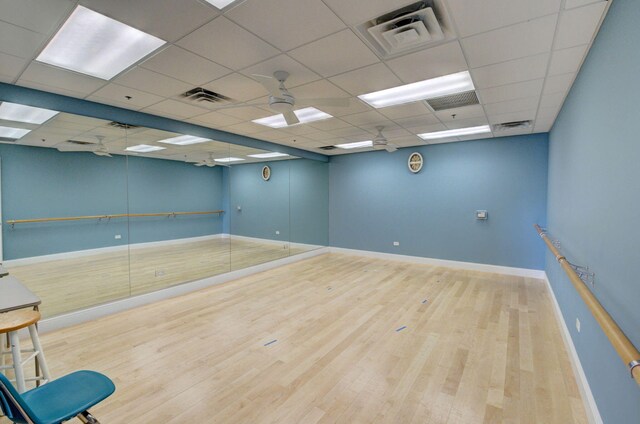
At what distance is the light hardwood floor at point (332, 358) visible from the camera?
2.09 m

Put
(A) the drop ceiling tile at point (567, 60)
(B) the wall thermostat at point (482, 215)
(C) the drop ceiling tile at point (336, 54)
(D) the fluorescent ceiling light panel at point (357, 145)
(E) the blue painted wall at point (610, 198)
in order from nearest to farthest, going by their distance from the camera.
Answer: (E) the blue painted wall at point (610, 198)
(C) the drop ceiling tile at point (336, 54)
(A) the drop ceiling tile at point (567, 60)
(B) the wall thermostat at point (482, 215)
(D) the fluorescent ceiling light panel at point (357, 145)

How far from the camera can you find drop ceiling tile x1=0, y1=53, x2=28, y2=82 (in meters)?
2.50

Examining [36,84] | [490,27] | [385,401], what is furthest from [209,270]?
[490,27]

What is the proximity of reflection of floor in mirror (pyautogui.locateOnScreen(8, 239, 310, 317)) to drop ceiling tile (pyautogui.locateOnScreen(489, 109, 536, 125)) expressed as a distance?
5.25 meters

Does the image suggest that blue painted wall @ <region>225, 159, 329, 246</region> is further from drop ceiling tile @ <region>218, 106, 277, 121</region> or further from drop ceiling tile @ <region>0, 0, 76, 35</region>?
drop ceiling tile @ <region>0, 0, 76, 35</region>

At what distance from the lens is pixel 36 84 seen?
3.05 meters

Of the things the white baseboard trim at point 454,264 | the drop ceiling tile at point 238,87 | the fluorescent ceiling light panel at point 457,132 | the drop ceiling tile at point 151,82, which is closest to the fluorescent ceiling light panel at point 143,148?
the drop ceiling tile at point 151,82

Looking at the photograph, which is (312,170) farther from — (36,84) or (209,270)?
(36,84)

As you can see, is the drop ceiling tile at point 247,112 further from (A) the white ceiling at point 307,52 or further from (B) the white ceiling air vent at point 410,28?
(B) the white ceiling air vent at point 410,28

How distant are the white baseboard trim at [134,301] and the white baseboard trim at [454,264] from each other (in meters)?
2.72

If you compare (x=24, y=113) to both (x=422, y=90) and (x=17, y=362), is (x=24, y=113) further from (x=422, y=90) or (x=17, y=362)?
(x=422, y=90)

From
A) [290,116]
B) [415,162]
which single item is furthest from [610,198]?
[415,162]

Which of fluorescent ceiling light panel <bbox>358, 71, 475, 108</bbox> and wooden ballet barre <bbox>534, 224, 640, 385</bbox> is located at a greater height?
fluorescent ceiling light panel <bbox>358, 71, 475, 108</bbox>

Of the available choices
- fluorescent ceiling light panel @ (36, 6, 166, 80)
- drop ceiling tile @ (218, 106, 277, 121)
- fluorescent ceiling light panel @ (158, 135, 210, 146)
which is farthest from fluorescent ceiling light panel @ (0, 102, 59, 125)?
drop ceiling tile @ (218, 106, 277, 121)
